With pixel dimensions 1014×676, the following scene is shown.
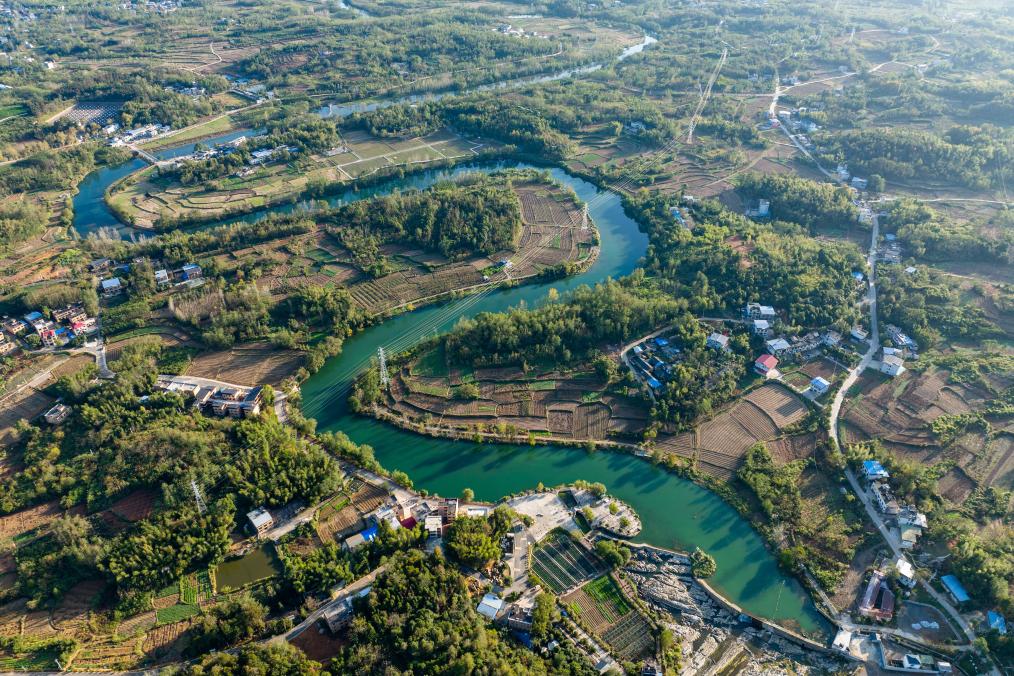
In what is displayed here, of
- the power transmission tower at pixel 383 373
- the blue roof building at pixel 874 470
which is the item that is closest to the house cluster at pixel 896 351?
the blue roof building at pixel 874 470

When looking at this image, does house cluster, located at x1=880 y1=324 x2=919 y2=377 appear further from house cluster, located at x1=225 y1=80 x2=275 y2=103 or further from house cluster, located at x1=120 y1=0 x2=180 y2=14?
house cluster, located at x1=120 y1=0 x2=180 y2=14

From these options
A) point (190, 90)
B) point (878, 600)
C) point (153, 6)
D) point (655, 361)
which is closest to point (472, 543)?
point (655, 361)

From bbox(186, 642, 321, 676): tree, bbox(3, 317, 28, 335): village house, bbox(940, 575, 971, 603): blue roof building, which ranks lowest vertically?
bbox(940, 575, 971, 603): blue roof building

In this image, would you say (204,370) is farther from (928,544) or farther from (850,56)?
(850,56)

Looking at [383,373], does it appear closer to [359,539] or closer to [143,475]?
[359,539]

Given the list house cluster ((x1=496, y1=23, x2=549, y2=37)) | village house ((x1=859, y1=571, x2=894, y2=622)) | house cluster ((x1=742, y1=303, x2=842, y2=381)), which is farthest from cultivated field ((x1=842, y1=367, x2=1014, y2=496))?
house cluster ((x1=496, y1=23, x2=549, y2=37))
